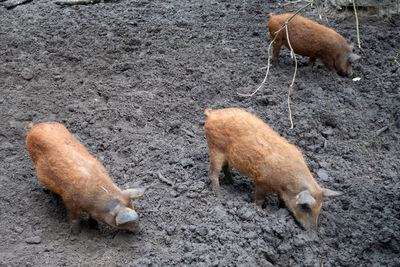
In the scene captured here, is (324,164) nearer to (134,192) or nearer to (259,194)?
(259,194)

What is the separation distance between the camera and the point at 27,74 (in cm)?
735

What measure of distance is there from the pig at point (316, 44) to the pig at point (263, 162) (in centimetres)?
280

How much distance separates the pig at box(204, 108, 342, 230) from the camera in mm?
4992

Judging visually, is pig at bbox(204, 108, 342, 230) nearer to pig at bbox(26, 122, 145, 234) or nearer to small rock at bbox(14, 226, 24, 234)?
pig at bbox(26, 122, 145, 234)

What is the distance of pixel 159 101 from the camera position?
6988 mm

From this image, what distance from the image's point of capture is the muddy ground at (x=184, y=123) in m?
4.82

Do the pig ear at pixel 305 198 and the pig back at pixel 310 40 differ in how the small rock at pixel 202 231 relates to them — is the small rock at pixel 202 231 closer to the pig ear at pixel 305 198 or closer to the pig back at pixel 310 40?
the pig ear at pixel 305 198

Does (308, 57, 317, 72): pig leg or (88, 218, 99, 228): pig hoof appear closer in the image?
(88, 218, 99, 228): pig hoof

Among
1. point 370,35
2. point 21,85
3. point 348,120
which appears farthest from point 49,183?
point 370,35

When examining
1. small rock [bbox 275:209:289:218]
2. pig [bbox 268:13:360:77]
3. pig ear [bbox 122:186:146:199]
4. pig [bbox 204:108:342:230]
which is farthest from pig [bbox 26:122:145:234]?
pig [bbox 268:13:360:77]

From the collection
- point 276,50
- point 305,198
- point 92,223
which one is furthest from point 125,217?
point 276,50

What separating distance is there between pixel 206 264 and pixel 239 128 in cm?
159

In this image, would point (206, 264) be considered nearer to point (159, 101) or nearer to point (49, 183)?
point (49, 183)

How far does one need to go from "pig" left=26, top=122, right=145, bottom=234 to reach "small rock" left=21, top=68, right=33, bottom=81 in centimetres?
231
